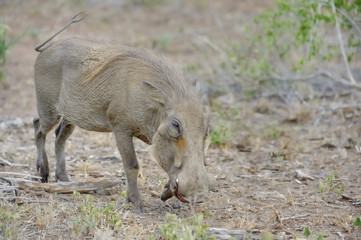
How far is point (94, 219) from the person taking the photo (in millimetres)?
3713

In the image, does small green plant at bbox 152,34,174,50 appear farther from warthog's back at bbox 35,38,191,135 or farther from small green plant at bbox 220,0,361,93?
warthog's back at bbox 35,38,191,135

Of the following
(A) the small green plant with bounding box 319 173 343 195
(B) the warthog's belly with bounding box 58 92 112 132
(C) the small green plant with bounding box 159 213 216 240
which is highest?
(B) the warthog's belly with bounding box 58 92 112 132

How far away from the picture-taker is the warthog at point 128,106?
12.5 ft

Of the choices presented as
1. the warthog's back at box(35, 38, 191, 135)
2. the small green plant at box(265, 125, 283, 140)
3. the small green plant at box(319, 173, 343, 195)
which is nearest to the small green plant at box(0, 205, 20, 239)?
the warthog's back at box(35, 38, 191, 135)

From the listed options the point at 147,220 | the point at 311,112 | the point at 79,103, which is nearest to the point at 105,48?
the point at 79,103

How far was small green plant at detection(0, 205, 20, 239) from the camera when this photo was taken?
3475 mm

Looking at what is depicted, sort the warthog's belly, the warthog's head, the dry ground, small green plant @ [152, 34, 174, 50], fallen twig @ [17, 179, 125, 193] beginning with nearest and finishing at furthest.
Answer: the warthog's head
the dry ground
fallen twig @ [17, 179, 125, 193]
the warthog's belly
small green plant @ [152, 34, 174, 50]

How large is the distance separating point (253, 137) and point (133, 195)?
2.47 meters

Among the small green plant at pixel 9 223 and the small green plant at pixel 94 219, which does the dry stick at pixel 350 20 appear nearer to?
the small green plant at pixel 94 219

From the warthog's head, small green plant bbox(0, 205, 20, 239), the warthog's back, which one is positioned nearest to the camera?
small green plant bbox(0, 205, 20, 239)

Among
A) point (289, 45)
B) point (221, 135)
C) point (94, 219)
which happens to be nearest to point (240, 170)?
point (221, 135)

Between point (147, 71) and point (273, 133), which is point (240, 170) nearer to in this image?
point (273, 133)

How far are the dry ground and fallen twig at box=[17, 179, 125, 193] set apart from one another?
0.21 ft

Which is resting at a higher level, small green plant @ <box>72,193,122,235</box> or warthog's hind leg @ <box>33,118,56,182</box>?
warthog's hind leg @ <box>33,118,56,182</box>
